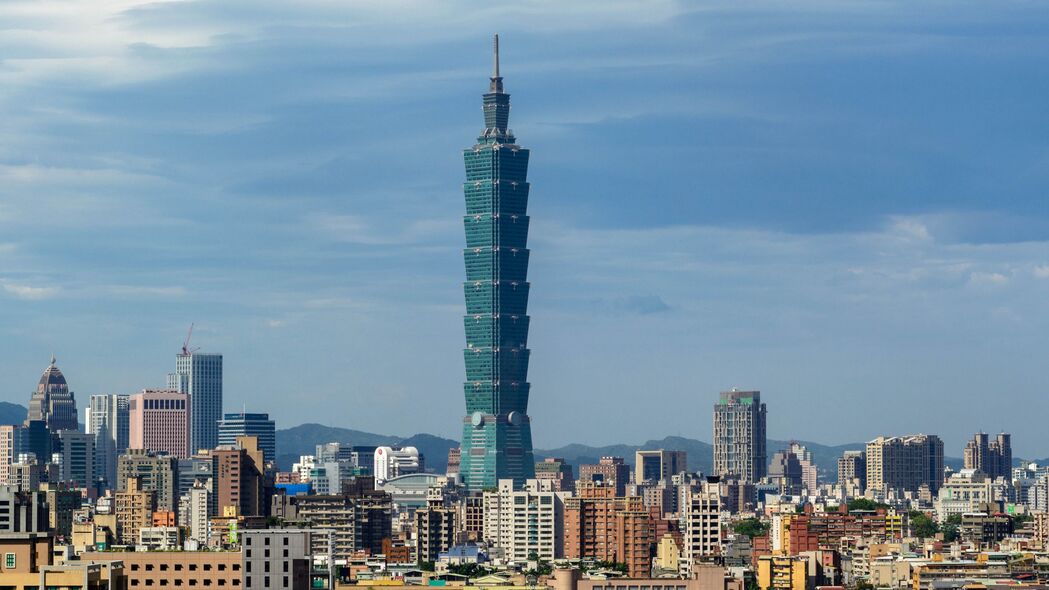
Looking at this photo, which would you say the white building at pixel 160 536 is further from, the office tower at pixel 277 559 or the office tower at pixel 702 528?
the office tower at pixel 277 559

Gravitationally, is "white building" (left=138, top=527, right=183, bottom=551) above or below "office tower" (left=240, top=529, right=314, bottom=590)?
above

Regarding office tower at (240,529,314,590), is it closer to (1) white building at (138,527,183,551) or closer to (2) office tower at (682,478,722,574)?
(1) white building at (138,527,183,551)

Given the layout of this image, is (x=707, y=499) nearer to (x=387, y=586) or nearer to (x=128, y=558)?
(x=387, y=586)

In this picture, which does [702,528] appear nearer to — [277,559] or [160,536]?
[160,536]

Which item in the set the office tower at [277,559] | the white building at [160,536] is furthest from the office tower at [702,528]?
the office tower at [277,559]

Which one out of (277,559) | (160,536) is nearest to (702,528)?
(160,536)

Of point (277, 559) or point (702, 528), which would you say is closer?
point (277, 559)

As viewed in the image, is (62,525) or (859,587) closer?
(859,587)

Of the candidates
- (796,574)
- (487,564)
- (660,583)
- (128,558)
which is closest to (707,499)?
(487,564)

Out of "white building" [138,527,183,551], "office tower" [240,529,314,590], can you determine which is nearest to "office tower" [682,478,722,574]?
"white building" [138,527,183,551]

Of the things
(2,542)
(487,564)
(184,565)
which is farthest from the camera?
(487,564)

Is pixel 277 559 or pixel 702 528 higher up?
pixel 702 528
